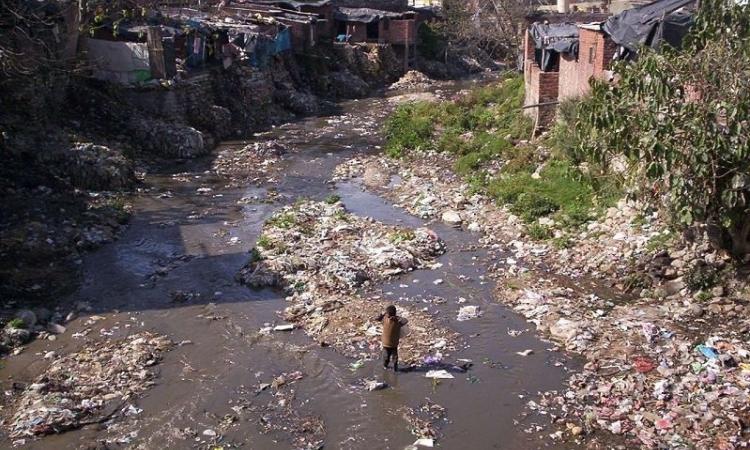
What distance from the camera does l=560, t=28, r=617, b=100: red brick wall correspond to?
42.6 ft

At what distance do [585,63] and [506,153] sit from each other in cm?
242

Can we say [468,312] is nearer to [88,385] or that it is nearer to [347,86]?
[88,385]

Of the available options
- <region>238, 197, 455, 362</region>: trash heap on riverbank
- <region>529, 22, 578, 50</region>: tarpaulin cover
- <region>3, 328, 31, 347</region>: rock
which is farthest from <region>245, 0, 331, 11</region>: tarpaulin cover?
<region>3, 328, 31, 347</region>: rock

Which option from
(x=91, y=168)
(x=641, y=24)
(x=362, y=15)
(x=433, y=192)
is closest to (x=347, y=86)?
(x=362, y=15)

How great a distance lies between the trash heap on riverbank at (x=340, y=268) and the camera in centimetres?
855

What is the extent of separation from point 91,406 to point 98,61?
12964mm

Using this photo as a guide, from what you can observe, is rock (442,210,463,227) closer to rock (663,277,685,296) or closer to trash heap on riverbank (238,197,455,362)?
trash heap on riverbank (238,197,455,362)

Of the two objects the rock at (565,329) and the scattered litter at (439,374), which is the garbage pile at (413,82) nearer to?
the rock at (565,329)

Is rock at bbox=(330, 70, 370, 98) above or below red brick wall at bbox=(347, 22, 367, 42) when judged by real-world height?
below

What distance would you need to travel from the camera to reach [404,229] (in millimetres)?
12062

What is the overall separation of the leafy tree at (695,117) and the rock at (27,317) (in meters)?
7.19

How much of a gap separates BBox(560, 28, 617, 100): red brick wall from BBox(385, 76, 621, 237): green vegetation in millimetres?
856

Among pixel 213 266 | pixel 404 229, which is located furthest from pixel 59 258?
pixel 404 229

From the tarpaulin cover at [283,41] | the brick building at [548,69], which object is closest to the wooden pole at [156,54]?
the tarpaulin cover at [283,41]
